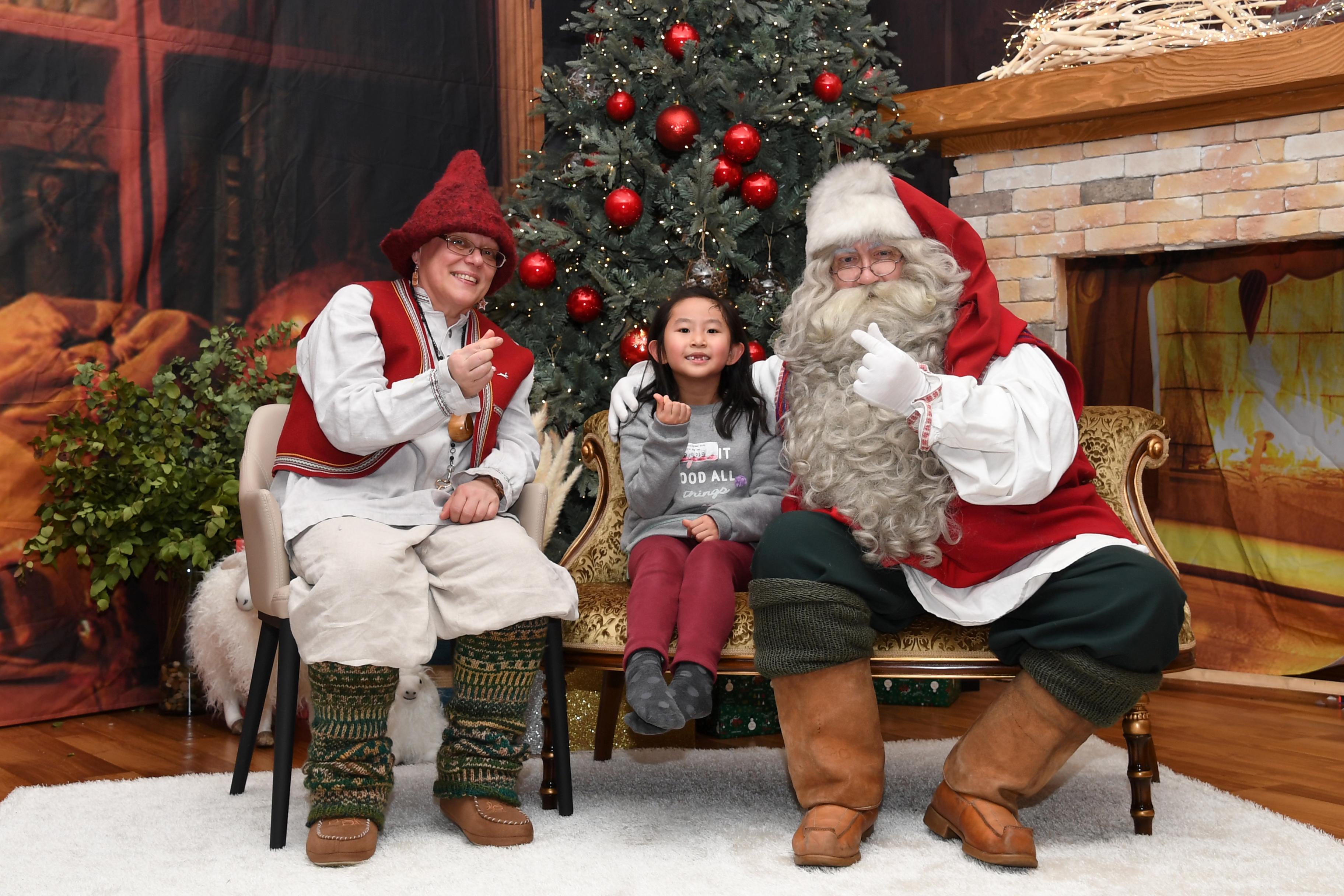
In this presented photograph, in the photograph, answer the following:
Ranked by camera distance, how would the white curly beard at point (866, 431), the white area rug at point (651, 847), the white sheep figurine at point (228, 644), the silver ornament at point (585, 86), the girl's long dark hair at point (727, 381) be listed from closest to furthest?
the white area rug at point (651, 847)
the white curly beard at point (866, 431)
the girl's long dark hair at point (727, 381)
the white sheep figurine at point (228, 644)
the silver ornament at point (585, 86)

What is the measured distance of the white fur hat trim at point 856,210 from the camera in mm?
2596

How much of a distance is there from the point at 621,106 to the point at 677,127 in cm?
21

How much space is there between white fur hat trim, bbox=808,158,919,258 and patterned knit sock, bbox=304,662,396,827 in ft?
4.37

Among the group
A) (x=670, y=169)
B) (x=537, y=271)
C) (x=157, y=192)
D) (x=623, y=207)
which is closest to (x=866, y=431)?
(x=623, y=207)

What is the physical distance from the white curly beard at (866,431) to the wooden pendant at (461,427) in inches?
28.3

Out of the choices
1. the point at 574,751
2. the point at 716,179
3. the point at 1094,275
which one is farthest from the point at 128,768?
the point at 1094,275

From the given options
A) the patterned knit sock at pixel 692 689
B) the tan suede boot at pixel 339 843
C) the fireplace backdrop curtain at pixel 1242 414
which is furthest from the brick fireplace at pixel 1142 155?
the tan suede boot at pixel 339 843

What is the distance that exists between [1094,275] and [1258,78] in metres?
0.96

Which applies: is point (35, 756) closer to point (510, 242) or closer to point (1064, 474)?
point (510, 242)

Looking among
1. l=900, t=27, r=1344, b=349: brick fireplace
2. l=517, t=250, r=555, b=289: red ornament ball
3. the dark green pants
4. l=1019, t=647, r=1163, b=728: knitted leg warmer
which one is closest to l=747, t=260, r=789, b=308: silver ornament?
l=517, t=250, r=555, b=289: red ornament ball

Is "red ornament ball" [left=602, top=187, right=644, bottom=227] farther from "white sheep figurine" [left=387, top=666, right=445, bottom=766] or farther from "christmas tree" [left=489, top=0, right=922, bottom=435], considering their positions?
"white sheep figurine" [left=387, top=666, right=445, bottom=766]

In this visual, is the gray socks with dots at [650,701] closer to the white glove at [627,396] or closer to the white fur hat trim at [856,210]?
the white glove at [627,396]

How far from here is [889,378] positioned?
7.40 ft

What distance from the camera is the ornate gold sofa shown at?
2.47m
